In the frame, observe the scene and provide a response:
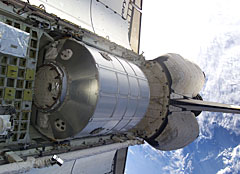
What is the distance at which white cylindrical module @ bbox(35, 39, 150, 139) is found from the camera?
16.6 feet

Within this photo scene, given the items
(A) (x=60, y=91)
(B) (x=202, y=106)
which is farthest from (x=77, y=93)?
(B) (x=202, y=106)

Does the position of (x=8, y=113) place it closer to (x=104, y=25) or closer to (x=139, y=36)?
(x=104, y=25)

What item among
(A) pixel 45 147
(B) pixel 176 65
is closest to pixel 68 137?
(A) pixel 45 147

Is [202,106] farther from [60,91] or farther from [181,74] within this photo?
[60,91]

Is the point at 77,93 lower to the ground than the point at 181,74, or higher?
lower

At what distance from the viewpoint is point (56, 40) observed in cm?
595

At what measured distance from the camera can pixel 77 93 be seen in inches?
Result: 203

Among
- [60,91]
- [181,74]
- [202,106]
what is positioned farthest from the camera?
[181,74]

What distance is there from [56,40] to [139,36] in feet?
32.5

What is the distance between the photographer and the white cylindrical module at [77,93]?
5.05 metres

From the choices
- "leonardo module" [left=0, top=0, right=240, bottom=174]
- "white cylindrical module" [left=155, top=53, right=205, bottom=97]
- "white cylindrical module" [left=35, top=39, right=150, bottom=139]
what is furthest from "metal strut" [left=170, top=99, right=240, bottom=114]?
"white cylindrical module" [left=35, top=39, right=150, bottom=139]

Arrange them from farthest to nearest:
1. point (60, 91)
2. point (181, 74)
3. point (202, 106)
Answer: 1. point (181, 74)
2. point (202, 106)
3. point (60, 91)

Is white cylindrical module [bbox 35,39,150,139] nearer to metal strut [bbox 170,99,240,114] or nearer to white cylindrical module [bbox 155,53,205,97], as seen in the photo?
metal strut [bbox 170,99,240,114]

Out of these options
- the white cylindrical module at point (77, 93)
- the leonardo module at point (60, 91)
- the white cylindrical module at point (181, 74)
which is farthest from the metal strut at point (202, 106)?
the white cylindrical module at point (77, 93)
